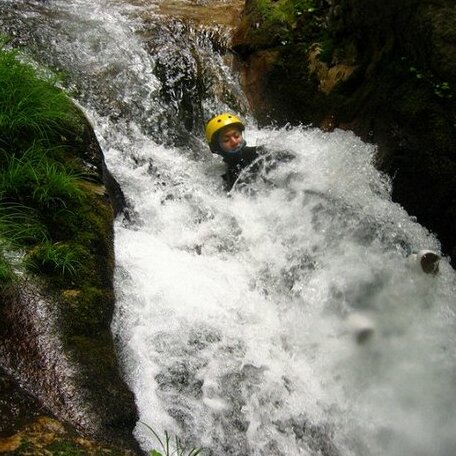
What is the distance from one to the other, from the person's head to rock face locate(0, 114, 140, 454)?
7.82ft

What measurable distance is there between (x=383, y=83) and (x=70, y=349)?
415 cm

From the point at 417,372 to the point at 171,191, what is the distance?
3.05m

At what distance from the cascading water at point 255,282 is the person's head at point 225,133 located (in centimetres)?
43

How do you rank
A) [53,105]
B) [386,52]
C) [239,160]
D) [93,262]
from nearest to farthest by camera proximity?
[93,262] < [53,105] < [386,52] < [239,160]

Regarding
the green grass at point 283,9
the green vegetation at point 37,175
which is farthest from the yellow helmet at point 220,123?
the green grass at point 283,9

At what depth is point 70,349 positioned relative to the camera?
7.98 ft

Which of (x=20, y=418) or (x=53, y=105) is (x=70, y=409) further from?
(x=53, y=105)

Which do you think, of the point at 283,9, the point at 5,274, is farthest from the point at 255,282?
the point at 283,9

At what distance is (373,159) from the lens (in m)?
4.98

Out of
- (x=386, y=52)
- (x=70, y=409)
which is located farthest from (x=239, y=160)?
(x=70, y=409)

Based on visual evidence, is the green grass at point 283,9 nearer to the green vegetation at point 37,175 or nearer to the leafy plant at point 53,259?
the green vegetation at point 37,175

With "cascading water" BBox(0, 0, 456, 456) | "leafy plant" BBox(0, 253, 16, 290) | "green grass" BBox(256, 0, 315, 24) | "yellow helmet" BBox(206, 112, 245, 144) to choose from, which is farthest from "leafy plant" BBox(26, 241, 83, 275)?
"green grass" BBox(256, 0, 315, 24)

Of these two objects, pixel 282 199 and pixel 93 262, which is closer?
pixel 93 262

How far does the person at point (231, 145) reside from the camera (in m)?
5.09
